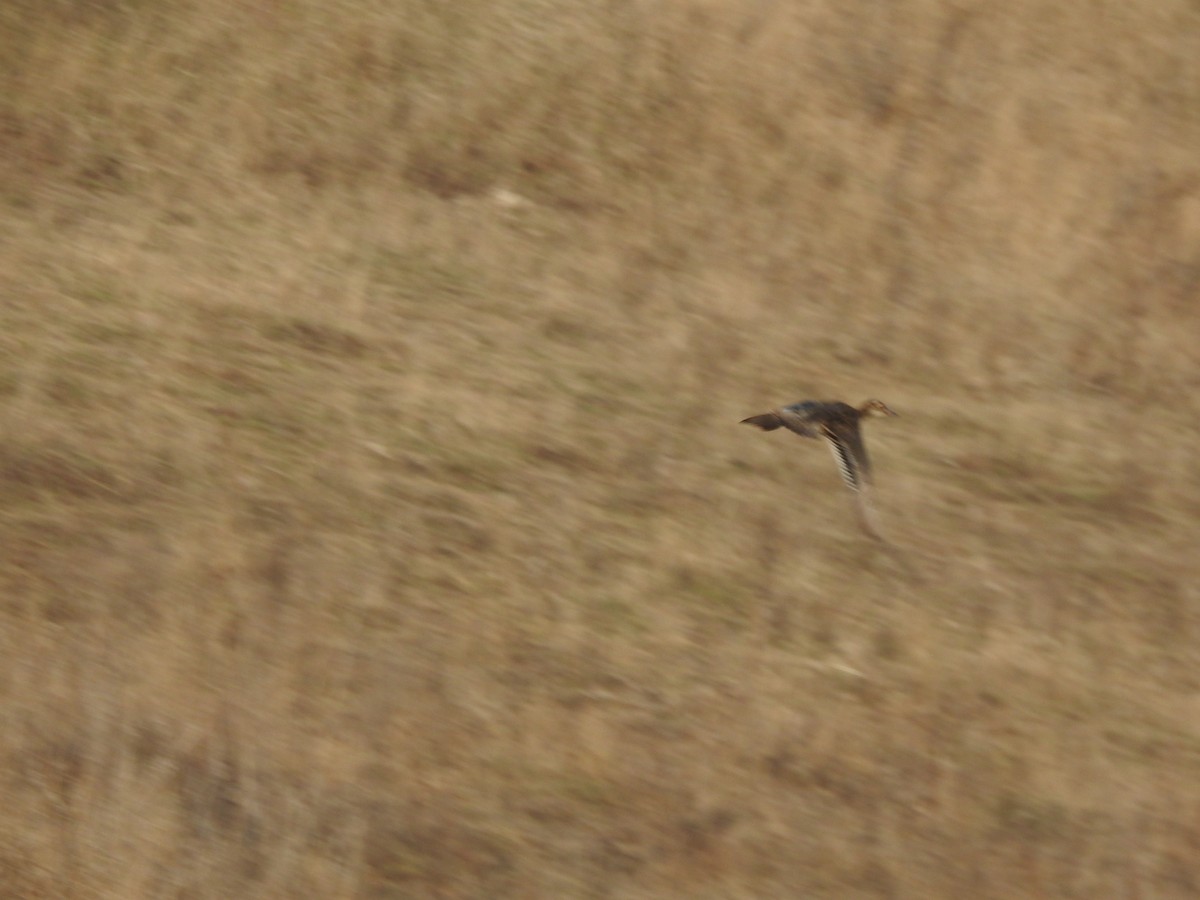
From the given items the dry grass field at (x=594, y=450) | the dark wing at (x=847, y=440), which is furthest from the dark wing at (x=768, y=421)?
the dry grass field at (x=594, y=450)

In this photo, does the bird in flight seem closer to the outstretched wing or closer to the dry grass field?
the outstretched wing

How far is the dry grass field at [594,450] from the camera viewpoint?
605 centimetres

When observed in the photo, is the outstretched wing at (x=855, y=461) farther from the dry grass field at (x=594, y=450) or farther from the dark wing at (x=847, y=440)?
the dry grass field at (x=594, y=450)

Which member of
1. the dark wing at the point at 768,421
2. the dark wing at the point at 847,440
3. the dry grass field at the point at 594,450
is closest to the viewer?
the dry grass field at the point at 594,450

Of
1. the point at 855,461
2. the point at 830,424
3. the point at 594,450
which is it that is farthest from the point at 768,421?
the point at 594,450

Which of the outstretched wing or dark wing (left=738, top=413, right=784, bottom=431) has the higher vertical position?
dark wing (left=738, top=413, right=784, bottom=431)

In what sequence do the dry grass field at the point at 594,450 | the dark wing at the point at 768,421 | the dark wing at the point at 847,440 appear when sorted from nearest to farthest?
the dry grass field at the point at 594,450, the dark wing at the point at 768,421, the dark wing at the point at 847,440

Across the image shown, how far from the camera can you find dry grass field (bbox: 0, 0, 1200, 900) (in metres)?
6.05

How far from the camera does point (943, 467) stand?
335 inches

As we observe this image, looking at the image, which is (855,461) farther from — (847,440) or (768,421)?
(768,421)

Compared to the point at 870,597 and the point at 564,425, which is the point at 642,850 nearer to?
the point at 870,597

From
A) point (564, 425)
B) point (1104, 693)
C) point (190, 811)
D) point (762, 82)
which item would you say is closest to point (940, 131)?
point (762, 82)

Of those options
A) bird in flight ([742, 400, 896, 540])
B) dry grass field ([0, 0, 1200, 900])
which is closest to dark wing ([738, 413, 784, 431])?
bird in flight ([742, 400, 896, 540])

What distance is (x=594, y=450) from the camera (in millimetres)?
8133
